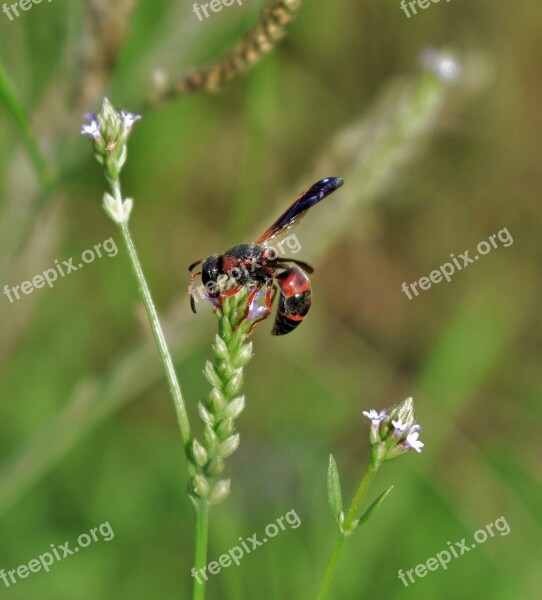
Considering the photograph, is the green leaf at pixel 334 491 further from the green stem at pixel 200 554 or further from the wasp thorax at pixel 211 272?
the wasp thorax at pixel 211 272

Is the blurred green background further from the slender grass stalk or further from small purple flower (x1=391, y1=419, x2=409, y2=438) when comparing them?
small purple flower (x1=391, y1=419, x2=409, y2=438)

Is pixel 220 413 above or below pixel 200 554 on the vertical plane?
above

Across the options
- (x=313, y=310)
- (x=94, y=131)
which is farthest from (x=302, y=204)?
(x=313, y=310)

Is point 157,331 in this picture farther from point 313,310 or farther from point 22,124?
point 313,310

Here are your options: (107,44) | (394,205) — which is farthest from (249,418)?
(107,44)

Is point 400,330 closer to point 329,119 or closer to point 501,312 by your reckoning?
point 501,312

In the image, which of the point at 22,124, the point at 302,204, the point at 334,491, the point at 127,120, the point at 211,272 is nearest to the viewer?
the point at 334,491

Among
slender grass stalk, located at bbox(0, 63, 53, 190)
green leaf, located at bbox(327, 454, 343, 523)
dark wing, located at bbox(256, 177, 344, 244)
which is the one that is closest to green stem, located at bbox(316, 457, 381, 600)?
green leaf, located at bbox(327, 454, 343, 523)
